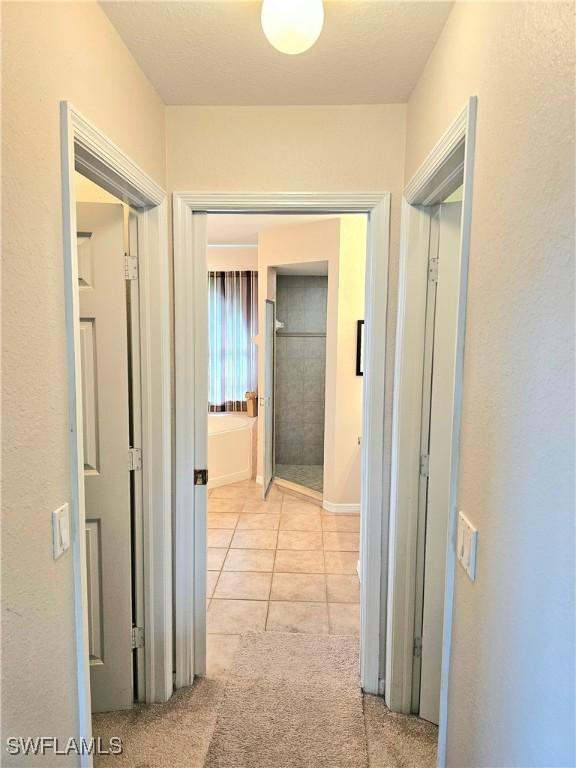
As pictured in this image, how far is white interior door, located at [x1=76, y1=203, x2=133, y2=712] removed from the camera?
68.4 inches

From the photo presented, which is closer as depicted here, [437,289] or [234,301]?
[437,289]

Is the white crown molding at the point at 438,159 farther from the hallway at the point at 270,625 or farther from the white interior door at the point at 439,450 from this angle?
the hallway at the point at 270,625

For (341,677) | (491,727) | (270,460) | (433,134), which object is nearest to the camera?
(491,727)

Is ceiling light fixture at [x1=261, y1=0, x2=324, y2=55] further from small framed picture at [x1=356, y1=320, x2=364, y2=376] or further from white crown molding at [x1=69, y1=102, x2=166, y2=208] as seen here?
small framed picture at [x1=356, y1=320, x2=364, y2=376]

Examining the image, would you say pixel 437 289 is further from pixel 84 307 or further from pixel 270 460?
pixel 270 460

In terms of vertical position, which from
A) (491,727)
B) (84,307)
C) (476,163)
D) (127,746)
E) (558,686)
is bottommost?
(127,746)

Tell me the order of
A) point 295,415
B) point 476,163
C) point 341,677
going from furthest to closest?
1. point 295,415
2. point 341,677
3. point 476,163

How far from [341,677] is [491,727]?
1375mm

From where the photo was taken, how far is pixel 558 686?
0.66 metres

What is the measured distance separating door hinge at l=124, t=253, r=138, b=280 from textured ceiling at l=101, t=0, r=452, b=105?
0.64 metres

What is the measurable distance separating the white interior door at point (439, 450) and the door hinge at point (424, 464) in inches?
0.5

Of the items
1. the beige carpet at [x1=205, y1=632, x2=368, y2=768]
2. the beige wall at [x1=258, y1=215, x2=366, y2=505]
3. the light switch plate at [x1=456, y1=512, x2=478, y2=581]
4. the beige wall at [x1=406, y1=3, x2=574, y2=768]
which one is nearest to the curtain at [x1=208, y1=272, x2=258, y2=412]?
the beige wall at [x1=258, y1=215, x2=366, y2=505]

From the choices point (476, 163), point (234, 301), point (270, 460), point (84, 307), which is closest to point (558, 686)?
point (476, 163)

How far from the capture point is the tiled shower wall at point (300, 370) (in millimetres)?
5582
